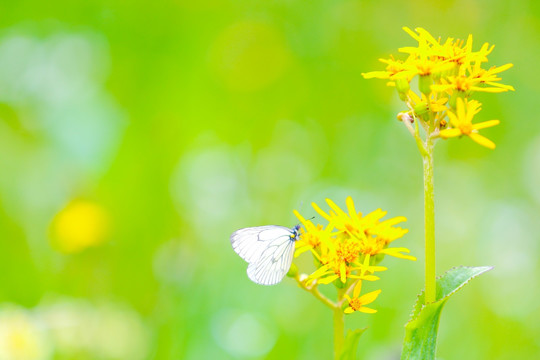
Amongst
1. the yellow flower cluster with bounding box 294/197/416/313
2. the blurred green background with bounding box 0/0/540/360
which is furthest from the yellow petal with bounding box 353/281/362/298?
the blurred green background with bounding box 0/0/540/360

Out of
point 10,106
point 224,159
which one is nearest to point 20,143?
point 10,106

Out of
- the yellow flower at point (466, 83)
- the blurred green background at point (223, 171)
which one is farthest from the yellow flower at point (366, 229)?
the blurred green background at point (223, 171)

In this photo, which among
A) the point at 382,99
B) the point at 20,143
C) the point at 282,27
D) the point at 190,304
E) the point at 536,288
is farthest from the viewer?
the point at 282,27

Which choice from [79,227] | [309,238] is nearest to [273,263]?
[309,238]

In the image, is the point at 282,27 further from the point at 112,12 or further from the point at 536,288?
the point at 536,288

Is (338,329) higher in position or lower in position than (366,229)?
lower

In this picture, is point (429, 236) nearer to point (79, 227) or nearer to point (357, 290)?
point (357, 290)
